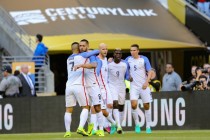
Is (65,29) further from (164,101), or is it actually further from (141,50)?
(164,101)

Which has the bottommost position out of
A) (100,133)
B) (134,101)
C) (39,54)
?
(100,133)

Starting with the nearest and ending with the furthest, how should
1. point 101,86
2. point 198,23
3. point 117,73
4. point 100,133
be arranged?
1. point 100,133
2. point 101,86
3. point 117,73
4. point 198,23

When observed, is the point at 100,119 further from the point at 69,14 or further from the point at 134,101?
the point at 69,14

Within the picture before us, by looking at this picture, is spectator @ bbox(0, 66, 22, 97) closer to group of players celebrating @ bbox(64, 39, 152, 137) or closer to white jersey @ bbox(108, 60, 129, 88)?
group of players celebrating @ bbox(64, 39, 152, 137)

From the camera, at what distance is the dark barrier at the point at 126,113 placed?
113ft

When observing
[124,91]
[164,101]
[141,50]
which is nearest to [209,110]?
[164,101]

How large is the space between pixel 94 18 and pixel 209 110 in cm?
1024

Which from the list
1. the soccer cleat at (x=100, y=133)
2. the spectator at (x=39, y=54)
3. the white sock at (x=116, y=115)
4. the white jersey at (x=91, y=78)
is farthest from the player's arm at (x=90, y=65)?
the spectator at (x=39, y=54)

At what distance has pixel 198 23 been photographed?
150ft

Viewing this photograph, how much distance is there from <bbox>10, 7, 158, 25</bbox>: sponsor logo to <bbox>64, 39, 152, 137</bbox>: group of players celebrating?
10129 millimetres

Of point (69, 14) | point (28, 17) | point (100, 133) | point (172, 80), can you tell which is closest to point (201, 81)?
point (172, 80)

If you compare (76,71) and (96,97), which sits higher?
(76,71)

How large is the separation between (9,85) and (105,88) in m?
5.39

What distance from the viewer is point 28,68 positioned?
36.7 metres
